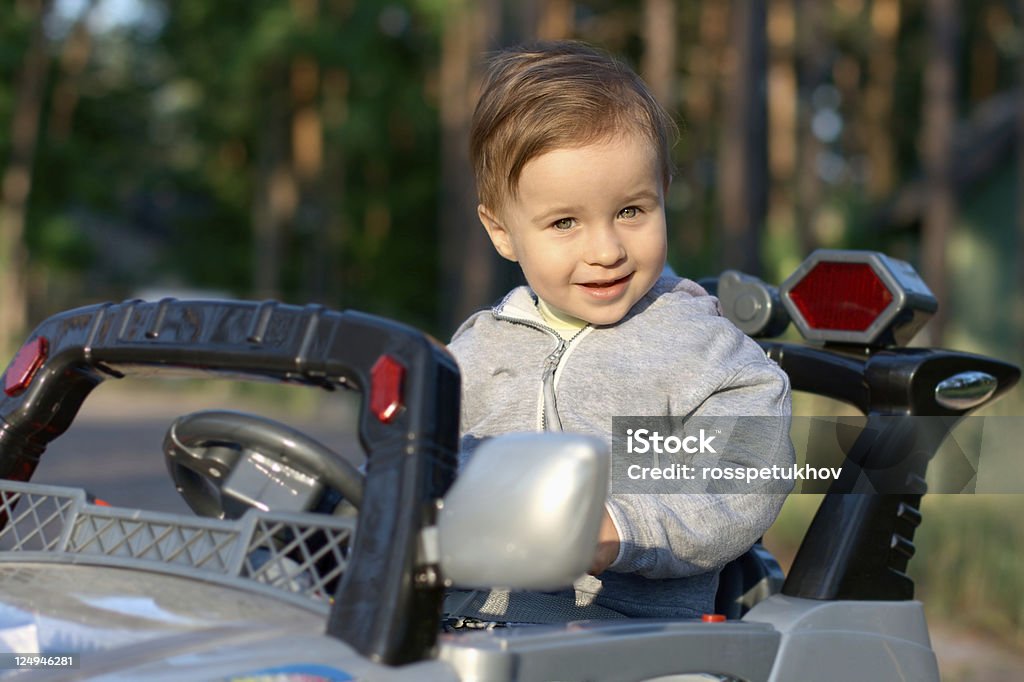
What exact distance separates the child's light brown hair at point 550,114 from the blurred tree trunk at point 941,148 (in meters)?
16.6

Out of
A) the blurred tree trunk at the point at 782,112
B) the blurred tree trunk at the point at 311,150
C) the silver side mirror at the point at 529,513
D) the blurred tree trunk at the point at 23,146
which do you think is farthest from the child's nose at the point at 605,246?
the blurred tree trunk at the point at 311,150

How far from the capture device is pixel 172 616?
1.66 meters

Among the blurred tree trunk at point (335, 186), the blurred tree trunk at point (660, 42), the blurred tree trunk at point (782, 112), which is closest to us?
the blurred tree trunk at point (660, 42)

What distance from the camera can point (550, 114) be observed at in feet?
7.58

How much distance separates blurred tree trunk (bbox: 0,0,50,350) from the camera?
2448cm

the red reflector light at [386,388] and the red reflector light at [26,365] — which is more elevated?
the red reflector light at [386,388]

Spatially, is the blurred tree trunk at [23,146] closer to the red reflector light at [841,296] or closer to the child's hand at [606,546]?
the red reflector light at [841,296]

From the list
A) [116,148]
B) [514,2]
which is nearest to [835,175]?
[116,148]

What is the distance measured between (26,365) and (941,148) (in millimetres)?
18365

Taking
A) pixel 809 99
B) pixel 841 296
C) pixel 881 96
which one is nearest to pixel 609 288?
pixel 841 296

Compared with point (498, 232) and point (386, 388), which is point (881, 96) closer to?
point (498, 232)

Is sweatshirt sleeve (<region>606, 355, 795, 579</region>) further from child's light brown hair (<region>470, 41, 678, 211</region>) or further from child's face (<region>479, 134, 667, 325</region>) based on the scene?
child's light brown hair (<region>470, 41, 678, 211</region>)

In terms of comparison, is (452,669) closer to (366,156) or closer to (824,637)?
(824,637)

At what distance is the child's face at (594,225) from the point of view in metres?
2.28
